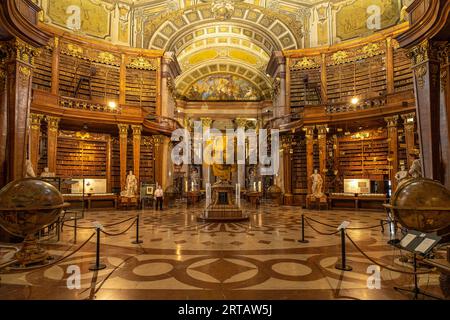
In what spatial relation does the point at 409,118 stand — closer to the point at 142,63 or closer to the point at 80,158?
the point at 142,63

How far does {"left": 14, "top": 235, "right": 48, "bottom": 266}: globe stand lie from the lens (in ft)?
13.1

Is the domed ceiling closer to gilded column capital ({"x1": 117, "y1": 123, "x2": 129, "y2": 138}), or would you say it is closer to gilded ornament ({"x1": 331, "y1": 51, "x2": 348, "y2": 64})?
gilded ornament ({"x1": 331, "y1": 51, "x2": 348, "y2": 64})

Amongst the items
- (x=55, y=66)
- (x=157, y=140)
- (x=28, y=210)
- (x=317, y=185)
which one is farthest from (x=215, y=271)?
(x=55, y=66)

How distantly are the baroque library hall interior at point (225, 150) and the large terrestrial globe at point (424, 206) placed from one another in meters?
0.03

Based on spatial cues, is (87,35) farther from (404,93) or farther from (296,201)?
(404,93)

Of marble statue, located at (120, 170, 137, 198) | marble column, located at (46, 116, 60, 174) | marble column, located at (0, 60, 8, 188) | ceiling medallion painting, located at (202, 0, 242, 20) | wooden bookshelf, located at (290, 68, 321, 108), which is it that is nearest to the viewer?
marble column, located at (0, 60, 8, 188)

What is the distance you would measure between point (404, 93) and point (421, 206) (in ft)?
30.3

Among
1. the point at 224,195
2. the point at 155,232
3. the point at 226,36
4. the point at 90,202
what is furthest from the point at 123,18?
the point at 155,232

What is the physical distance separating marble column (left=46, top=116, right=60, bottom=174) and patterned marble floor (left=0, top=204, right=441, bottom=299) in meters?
6.64

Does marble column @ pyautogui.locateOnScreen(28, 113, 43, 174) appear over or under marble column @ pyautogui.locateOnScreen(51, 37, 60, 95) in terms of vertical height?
under

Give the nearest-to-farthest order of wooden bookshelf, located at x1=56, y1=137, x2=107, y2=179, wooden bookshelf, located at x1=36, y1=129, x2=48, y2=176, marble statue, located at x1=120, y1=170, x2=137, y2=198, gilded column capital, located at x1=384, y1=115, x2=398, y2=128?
gilded column capital, located at x1=384, y1=115, x2=398, y2=128, wooden bookshelf, located at x1=36, y1=129, x2=48, y2=176, marble statue, located at x1=120, y1=170, x2=137, y2=198, wooden bookshelf, located at x1=56, y1=137, x2=107, y2=179

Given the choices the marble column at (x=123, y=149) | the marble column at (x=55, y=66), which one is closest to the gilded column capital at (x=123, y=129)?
the marble column at (x=123, y=149)

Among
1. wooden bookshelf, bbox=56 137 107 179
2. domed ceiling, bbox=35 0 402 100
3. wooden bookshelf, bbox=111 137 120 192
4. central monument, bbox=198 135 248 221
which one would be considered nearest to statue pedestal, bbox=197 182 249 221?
central monument, bbox=198 135 248 221

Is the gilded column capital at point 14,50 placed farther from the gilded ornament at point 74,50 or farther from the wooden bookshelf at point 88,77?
the gilded ornament at point 74,50
